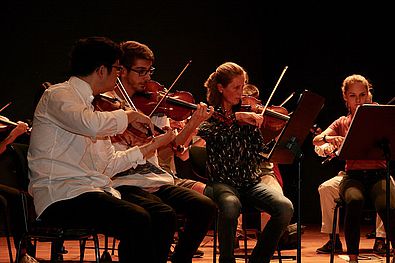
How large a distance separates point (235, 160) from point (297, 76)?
3.24m

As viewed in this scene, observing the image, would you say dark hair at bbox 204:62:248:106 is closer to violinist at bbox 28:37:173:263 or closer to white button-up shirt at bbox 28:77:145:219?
violinist at bbox 28:37:173:263

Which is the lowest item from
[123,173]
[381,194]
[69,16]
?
[381,194]

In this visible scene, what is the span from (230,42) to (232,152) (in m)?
3.08

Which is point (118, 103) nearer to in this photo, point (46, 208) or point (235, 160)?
point (46, 208)

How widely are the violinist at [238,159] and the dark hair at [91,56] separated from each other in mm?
1191

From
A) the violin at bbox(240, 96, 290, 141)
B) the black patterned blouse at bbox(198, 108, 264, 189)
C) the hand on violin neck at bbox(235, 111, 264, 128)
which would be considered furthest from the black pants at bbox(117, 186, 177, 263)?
the violin at bbox(240, 96, 290, 141)

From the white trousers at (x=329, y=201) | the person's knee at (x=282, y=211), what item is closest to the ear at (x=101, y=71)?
the person's knee at (x=282, y=211)

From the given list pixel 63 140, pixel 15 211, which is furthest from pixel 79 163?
pixel 15 211

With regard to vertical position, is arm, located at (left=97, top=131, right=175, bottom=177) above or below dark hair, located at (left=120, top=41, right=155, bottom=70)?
below

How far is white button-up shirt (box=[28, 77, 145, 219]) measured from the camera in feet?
9.63

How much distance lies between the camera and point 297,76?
7.27 meters

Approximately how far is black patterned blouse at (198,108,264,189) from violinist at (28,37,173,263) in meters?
1.14

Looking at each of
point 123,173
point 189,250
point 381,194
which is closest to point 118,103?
point 123,173

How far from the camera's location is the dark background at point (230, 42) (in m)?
6.49
